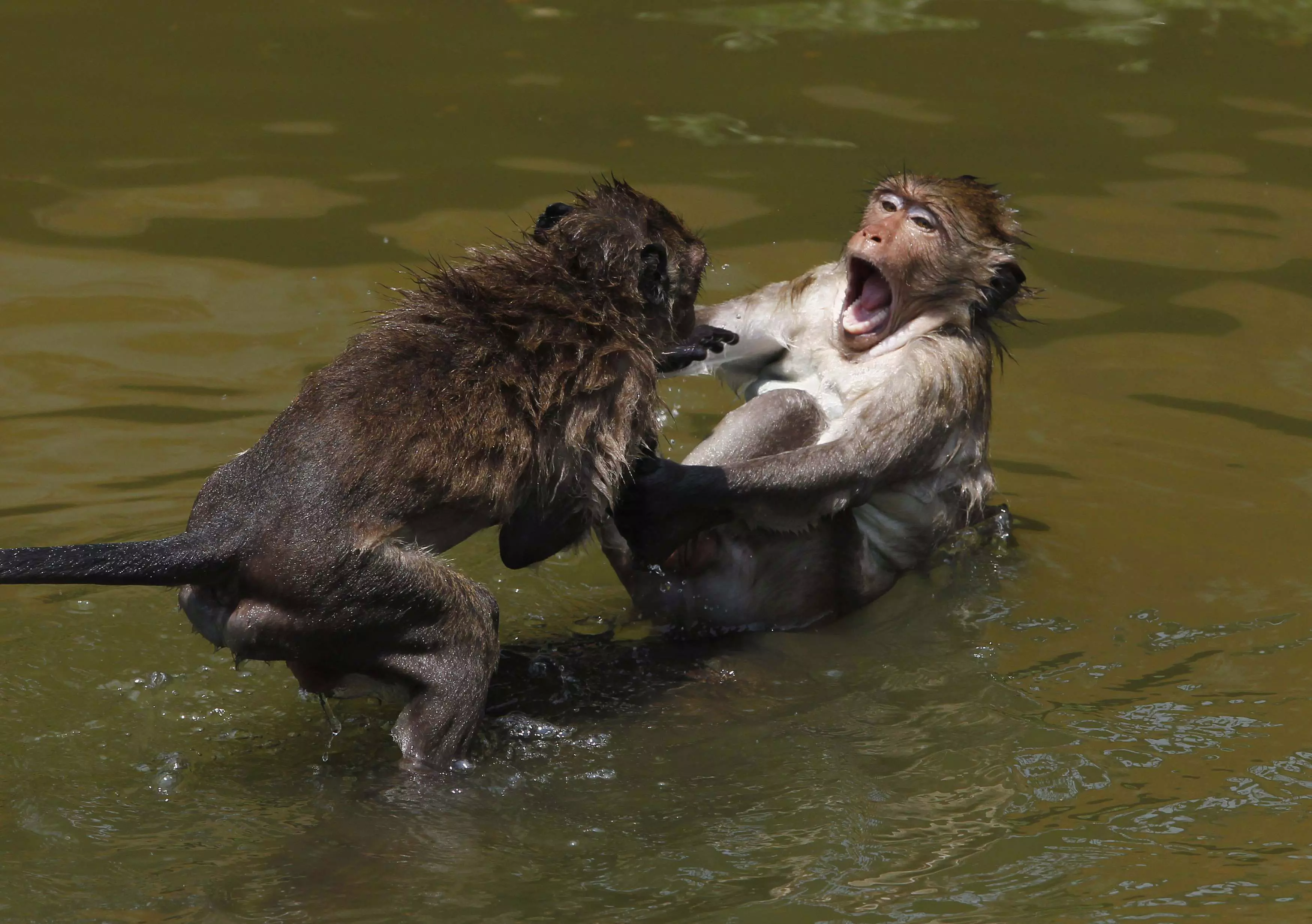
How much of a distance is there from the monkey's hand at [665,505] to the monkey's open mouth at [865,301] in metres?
1.08

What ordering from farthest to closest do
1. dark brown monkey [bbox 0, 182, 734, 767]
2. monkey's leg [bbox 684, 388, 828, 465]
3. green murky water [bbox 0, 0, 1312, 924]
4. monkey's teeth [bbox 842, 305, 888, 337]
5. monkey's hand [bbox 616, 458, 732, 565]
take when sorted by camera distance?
monkey's teeth [bbox 842, 305, 888, 337] → monkey's leg [bbox 684, 388, 828, 465] → monkey's hand [bbox 616, 458, 732, 565] → dark brown monkey [bbox 0, 182, 734, 767] → green murky water [bbox 0, 0, 1312, 924]

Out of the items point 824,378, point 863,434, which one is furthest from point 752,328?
point 863,434

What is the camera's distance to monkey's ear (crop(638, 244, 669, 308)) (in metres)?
5.80

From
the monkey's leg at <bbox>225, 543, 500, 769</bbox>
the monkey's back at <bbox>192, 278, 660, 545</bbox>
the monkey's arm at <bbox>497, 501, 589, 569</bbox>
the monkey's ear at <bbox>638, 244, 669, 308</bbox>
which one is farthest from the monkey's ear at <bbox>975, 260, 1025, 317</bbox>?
the monkey's leg at <bbox>225, 543, 500, 769</bbox>

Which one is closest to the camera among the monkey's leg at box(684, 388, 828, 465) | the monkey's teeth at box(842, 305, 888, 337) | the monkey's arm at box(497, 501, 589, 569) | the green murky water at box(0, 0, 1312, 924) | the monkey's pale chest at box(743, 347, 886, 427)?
the green murky water at box(0, 0, 1312, 924)

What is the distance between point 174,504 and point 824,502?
9.77 feet

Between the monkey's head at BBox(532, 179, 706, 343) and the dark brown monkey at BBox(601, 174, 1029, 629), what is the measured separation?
62 cm

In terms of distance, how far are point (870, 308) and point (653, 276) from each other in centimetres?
138

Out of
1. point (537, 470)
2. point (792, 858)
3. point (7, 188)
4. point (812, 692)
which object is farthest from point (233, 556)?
point (7, 188)

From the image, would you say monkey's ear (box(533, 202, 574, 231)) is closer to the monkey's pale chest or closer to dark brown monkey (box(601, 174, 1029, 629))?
dark brown monkey (box(601, 174, 1029, 629))

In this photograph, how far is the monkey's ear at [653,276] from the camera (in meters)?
5.80

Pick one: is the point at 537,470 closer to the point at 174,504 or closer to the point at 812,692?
the point at 812,692

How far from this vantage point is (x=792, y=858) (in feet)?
15.9

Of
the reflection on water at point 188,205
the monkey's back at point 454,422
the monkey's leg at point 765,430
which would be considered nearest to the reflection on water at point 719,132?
the reflection on water at point 188,205
